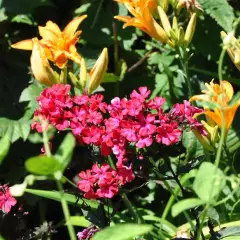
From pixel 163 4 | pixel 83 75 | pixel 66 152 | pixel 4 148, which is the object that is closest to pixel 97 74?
pixel 83 75

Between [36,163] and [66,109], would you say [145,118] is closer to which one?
[66,109]

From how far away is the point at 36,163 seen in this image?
1.00m

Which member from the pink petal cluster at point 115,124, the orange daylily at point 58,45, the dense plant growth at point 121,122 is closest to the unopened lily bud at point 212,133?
the dense plant growth at point 121,122

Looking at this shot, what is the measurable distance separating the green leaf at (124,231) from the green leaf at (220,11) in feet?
3.76

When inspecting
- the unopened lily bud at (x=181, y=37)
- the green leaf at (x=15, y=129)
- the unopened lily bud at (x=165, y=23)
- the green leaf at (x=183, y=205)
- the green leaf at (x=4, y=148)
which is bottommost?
the green leaf at (x=15, y=129)

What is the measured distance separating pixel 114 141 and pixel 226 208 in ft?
2.25

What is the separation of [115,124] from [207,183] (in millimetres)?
369

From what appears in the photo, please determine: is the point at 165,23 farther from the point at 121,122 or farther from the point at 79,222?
the point at 79,222

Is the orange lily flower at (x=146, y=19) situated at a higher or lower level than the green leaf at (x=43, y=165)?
higher

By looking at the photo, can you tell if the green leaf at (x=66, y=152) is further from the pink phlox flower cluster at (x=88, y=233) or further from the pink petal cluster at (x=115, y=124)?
the pink phlox flower cluster at (x=88, y=233)

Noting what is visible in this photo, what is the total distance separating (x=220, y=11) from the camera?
80.7 inches

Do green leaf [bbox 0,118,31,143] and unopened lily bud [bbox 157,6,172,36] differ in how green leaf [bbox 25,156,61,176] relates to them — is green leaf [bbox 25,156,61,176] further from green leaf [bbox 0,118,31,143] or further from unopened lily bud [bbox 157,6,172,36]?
green leaf [bbox 0,118,31,143]

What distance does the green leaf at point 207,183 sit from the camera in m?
1.09

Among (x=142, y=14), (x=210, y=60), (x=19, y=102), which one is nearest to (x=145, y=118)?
(x=142, y=14)
